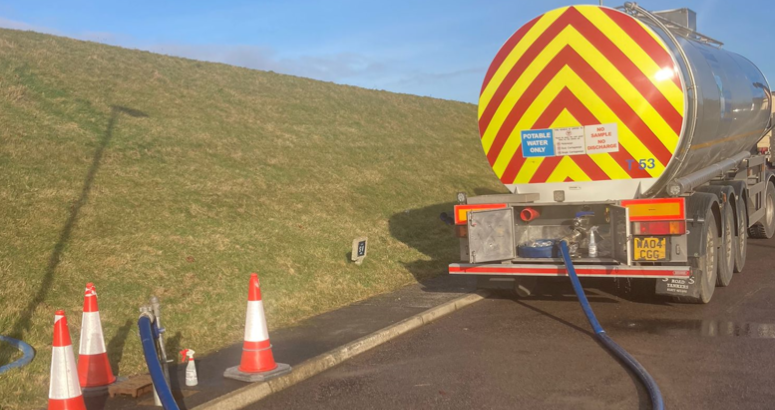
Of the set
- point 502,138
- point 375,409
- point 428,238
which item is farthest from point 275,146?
point 375,409

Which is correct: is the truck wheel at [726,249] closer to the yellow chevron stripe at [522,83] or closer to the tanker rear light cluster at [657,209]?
the tanker rear light cluster at [657,209]

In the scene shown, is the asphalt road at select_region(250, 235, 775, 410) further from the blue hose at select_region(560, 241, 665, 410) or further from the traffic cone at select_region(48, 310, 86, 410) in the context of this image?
the traffic cone at select_region(48, 310, 86, 410)

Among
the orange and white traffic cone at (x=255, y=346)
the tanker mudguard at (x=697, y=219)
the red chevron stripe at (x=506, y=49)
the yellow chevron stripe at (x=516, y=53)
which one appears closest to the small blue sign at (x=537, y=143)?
the yellow chevron stripe at (x=516, y=53)

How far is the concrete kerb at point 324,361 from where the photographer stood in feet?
18.3

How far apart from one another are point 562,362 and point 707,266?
→ 335 centimetres

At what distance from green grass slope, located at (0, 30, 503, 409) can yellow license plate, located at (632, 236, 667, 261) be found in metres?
3.69

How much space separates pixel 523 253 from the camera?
8867 millimetres

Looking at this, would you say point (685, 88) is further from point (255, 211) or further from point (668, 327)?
point (255, 211)

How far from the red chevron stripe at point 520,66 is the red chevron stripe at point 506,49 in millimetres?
202

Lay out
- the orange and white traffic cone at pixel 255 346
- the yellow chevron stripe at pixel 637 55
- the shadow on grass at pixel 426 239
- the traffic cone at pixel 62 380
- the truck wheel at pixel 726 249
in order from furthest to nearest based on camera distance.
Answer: the shadow on grass at pixel 426 239
the truck wheel at pixel 726 249
the yellow chevron stripe at pixel 637 55
the orange and white traffic cone at pixel 255 346
the traffic cone at pixel 62 380

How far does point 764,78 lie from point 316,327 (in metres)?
9.57

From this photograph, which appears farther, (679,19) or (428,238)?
(428,238)

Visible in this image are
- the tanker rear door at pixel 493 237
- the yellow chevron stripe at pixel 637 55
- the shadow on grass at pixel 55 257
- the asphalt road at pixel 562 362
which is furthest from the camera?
the tanker rear door at pixel 493 237

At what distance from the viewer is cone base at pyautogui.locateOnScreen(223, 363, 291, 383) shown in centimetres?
595
